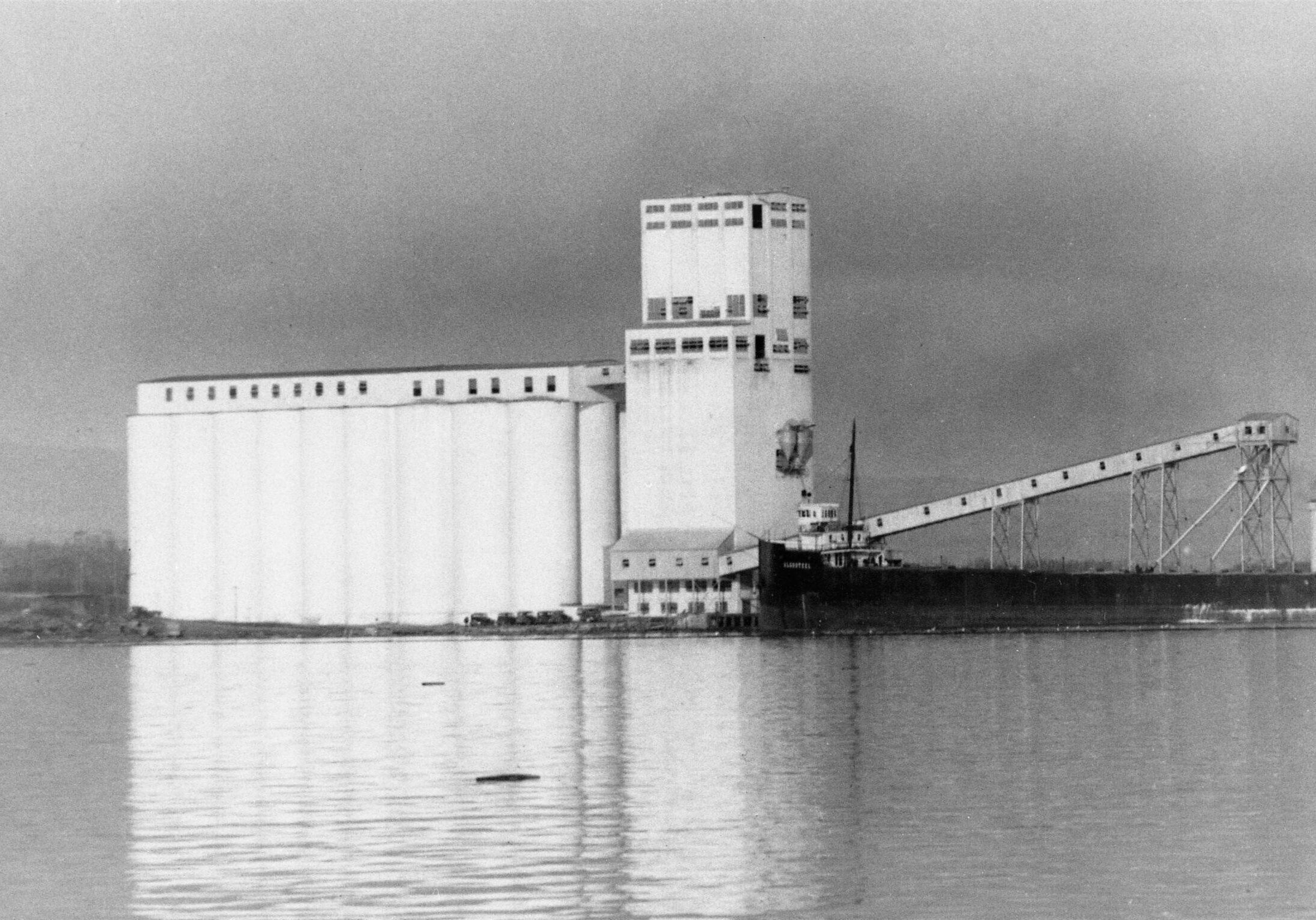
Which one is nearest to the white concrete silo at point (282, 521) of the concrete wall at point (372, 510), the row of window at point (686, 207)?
the concrete wall at point (372, 510)

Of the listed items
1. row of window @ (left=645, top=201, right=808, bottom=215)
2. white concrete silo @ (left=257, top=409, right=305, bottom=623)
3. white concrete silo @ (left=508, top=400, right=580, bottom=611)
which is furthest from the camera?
white concrete silo @ (left=257, top=409, right=305, bottom=623)

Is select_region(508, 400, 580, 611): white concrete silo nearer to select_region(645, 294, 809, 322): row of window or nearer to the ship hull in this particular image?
select_region(645, 294, 809, 322): row of window

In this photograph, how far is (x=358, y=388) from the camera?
144500mm

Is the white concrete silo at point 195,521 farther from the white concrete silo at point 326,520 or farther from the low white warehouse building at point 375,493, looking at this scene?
the white concrete silo at point 326,520

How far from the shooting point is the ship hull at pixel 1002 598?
129375mm

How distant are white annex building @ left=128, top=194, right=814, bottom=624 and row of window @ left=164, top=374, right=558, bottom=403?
13 centimetres

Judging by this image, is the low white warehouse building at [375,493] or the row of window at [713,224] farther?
the row of window at [713,224]

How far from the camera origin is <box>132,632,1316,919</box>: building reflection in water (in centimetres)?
3088

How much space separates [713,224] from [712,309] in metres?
5.06

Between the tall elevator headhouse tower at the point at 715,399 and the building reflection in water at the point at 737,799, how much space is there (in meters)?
49.6

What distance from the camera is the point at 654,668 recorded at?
9419 cm

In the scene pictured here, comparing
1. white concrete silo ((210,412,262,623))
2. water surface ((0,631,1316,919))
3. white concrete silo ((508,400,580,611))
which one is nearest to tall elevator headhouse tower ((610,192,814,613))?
white concrete silo ((508,400,580,611))

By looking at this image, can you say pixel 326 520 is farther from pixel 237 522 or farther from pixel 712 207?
pixel 712 207

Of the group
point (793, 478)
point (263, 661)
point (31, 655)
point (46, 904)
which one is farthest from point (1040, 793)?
point (31, 655)
